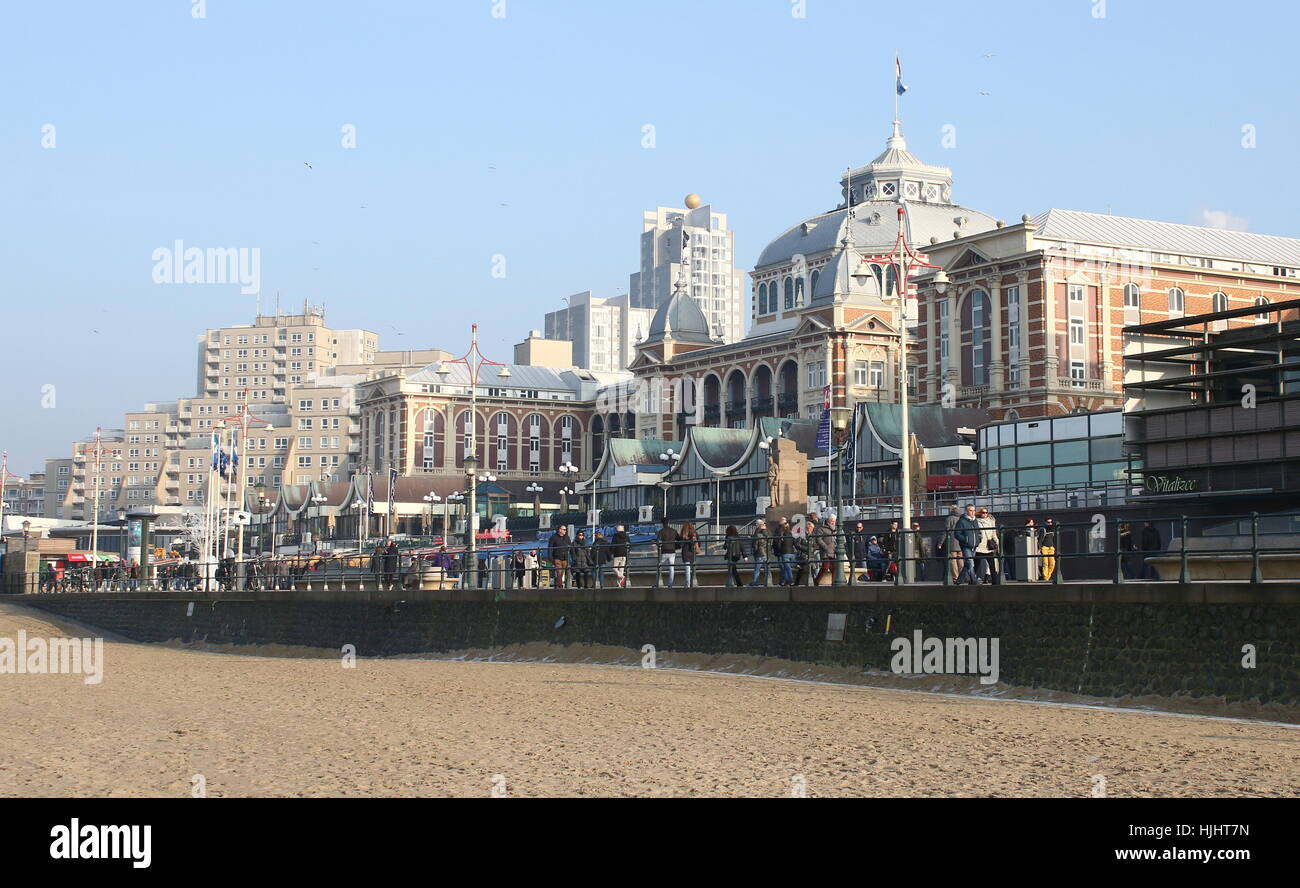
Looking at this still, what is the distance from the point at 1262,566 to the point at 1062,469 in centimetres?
3945

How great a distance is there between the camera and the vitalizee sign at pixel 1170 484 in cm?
3288

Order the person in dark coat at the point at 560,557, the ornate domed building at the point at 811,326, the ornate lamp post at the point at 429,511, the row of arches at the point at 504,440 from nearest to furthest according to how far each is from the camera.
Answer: the person in dark coat at the point at 560,557
the ornate domed building at the point at 811,326
the ornate lamp post at the point at 429,511
the row of arches at the point at 504,440

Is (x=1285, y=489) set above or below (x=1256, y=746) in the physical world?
above

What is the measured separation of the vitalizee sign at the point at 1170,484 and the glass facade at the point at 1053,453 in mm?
22820

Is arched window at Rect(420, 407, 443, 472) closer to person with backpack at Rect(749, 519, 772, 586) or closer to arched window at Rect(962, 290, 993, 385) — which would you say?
arched window at Rect(962, 290, 993, 385)

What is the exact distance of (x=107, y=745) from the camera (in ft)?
62.3

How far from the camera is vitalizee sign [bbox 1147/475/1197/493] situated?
108 ft

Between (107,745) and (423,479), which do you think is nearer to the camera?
(107,745)

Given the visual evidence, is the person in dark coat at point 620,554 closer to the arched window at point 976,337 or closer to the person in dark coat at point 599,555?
the person in dark coat at point 599,555

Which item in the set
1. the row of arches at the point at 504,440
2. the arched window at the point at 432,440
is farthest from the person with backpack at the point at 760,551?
the arched window at the point at 432,440

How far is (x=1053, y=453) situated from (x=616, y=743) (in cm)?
4622

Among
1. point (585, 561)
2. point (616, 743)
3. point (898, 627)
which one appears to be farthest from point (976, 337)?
point (616, 743)
